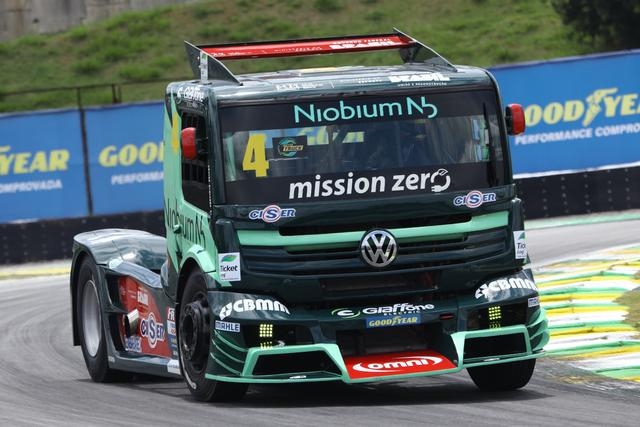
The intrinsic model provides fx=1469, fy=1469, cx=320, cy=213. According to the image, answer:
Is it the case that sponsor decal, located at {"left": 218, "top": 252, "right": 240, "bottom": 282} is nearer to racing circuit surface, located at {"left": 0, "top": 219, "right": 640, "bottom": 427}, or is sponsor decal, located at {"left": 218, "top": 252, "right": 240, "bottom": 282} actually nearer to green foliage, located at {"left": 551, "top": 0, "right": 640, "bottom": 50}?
racing circuit surface, located at {"left": 0, "top": 219, "right": 640, "bottom": 427}

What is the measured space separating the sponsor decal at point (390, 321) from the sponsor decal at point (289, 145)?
1190 mm

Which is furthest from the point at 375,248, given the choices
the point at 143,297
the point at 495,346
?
the point at 143,297

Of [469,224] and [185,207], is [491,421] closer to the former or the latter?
[469,224]

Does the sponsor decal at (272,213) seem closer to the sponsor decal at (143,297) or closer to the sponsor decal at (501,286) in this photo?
the sponsor decal at (501,286)

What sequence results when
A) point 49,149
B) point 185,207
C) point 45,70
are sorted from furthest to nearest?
point 45,70, point 49,149, point 185,207

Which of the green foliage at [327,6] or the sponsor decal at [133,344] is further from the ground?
the sponsor decal at [133,344]

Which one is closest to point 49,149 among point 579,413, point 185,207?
point 185,207

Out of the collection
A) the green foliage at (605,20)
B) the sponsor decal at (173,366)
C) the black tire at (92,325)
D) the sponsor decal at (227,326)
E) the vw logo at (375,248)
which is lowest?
the green foliage at (605,20)

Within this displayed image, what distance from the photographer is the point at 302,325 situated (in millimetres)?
9398

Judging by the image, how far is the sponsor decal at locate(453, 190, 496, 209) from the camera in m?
9.62

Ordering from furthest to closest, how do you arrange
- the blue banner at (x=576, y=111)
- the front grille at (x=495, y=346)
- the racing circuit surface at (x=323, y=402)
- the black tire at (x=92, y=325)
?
the blue banner at (x=576, y=111) < the black tire at (x=92, y=325) < the front grille at (x=495, y=346) < the racing circuit surface at (x=323, y=402)

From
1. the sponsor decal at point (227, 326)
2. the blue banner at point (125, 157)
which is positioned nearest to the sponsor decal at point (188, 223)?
the sponsor decal at point (227, 326)

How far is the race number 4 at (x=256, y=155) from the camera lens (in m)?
9.57

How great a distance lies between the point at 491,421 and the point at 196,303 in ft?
7.32
